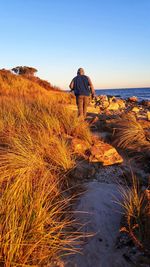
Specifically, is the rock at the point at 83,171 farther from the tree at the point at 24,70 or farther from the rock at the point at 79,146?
the tree at the point at 24,70

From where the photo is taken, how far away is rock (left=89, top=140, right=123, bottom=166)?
250 inches

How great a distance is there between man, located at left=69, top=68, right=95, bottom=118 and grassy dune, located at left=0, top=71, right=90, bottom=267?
1721mm

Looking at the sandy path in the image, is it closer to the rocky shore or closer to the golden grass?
the rocky shore

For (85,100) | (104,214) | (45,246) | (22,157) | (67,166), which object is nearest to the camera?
(45,246)

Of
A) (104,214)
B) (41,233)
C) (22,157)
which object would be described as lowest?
(104,214)

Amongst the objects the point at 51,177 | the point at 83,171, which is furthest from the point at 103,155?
the point at 51,177

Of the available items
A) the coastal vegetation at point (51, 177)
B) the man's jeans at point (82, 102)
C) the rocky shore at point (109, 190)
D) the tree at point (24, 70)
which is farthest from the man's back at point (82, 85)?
the tree at point (24, 70)

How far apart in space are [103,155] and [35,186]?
2296mm

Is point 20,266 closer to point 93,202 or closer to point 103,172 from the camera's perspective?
point 93,202

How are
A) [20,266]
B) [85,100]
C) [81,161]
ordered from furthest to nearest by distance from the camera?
[85,100] → [81,161] → [20,266]

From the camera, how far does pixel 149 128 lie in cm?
893

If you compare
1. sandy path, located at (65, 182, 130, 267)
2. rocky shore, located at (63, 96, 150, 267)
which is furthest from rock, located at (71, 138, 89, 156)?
sandy path, located at (65, 182, 130, 267)

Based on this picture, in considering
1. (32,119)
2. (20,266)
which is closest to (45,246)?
(20,266)

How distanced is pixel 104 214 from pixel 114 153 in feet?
7.48
